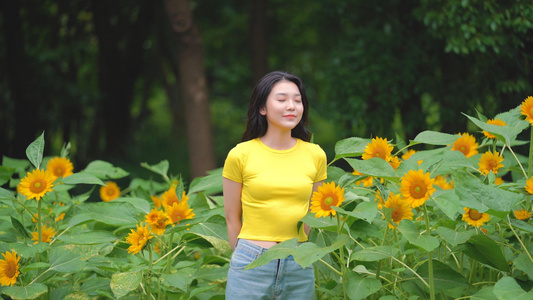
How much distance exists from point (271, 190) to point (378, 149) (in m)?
0.40

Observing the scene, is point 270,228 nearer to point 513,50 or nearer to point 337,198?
point 337,198

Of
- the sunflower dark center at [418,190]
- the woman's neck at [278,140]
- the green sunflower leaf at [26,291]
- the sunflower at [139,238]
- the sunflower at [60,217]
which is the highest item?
the woman's neck at [278,140]

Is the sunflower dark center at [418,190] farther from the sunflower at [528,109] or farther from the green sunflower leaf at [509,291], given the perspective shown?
the sunflower at [528,109]

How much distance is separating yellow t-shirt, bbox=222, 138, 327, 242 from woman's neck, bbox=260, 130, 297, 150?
1.1 inches

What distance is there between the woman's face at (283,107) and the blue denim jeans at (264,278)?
40 centimetres

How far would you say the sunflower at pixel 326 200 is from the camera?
1.86 metres

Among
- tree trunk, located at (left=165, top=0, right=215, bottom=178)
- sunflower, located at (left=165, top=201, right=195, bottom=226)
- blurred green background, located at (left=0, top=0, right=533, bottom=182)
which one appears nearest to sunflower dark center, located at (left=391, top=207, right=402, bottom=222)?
sunflower, located at (left=165, top=201, right=195, bottom=226)

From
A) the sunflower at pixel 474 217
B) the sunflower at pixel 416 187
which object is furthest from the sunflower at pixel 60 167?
the sunflower at pixel 474 217

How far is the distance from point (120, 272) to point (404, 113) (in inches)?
171

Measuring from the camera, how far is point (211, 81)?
1481cm

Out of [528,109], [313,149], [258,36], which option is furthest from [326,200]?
[258,36]

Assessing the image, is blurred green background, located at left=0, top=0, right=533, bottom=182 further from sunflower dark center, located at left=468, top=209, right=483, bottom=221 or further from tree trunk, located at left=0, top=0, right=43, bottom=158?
sunflower dark center, located at left=468, top=209, right=483, bottom=221

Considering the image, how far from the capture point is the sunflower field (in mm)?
1907

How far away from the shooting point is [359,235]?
2.15 meters
